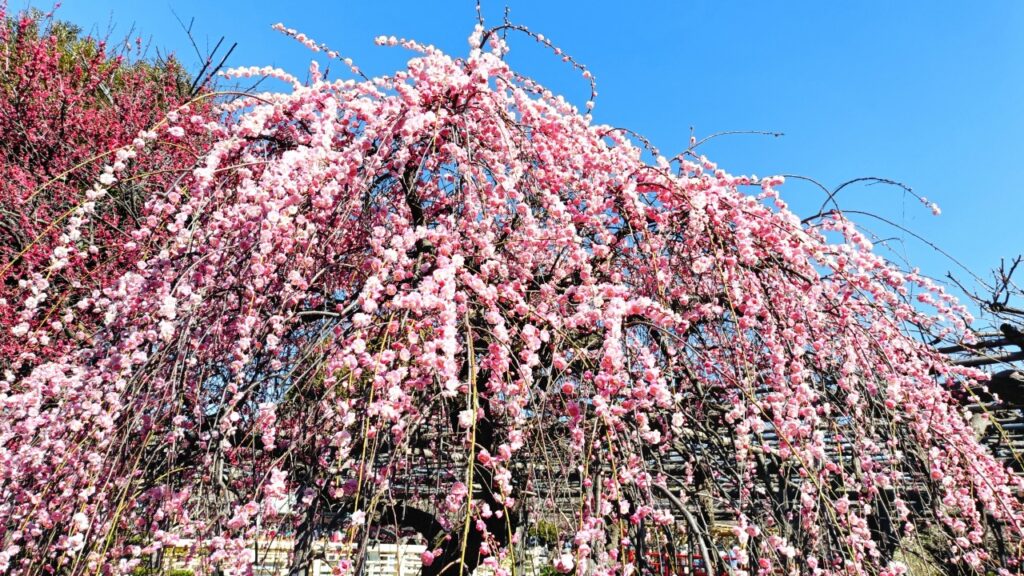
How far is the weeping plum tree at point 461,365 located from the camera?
5.39 feet

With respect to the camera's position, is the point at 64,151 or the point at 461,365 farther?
the point at 64,151

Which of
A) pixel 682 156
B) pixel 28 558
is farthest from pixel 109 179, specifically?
pixel 682 156

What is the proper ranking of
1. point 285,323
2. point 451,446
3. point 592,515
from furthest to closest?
point 451,446 → point 285,323 → point 592,515

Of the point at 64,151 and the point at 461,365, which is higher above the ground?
the point at 64,151

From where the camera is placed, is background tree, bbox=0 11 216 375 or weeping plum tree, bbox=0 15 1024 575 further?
background tree, bbox=0 11 216 375

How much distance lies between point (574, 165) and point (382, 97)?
2.64ft

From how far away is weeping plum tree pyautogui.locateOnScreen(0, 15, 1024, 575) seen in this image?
5.39ft

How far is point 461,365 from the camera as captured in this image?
1.86 meters

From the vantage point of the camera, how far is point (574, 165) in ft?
8.17

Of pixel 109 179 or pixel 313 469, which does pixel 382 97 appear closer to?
pixel 109 179

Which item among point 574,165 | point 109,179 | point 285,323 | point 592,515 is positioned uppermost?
point 574,165

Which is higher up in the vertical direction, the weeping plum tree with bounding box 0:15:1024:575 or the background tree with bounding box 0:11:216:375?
the background tree with bounding box 0:11:216:375

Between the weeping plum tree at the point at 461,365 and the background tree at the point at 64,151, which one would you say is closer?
the weeping plum tree at the point at 461,365

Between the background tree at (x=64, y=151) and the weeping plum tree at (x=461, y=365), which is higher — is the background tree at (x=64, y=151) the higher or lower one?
the higher one
